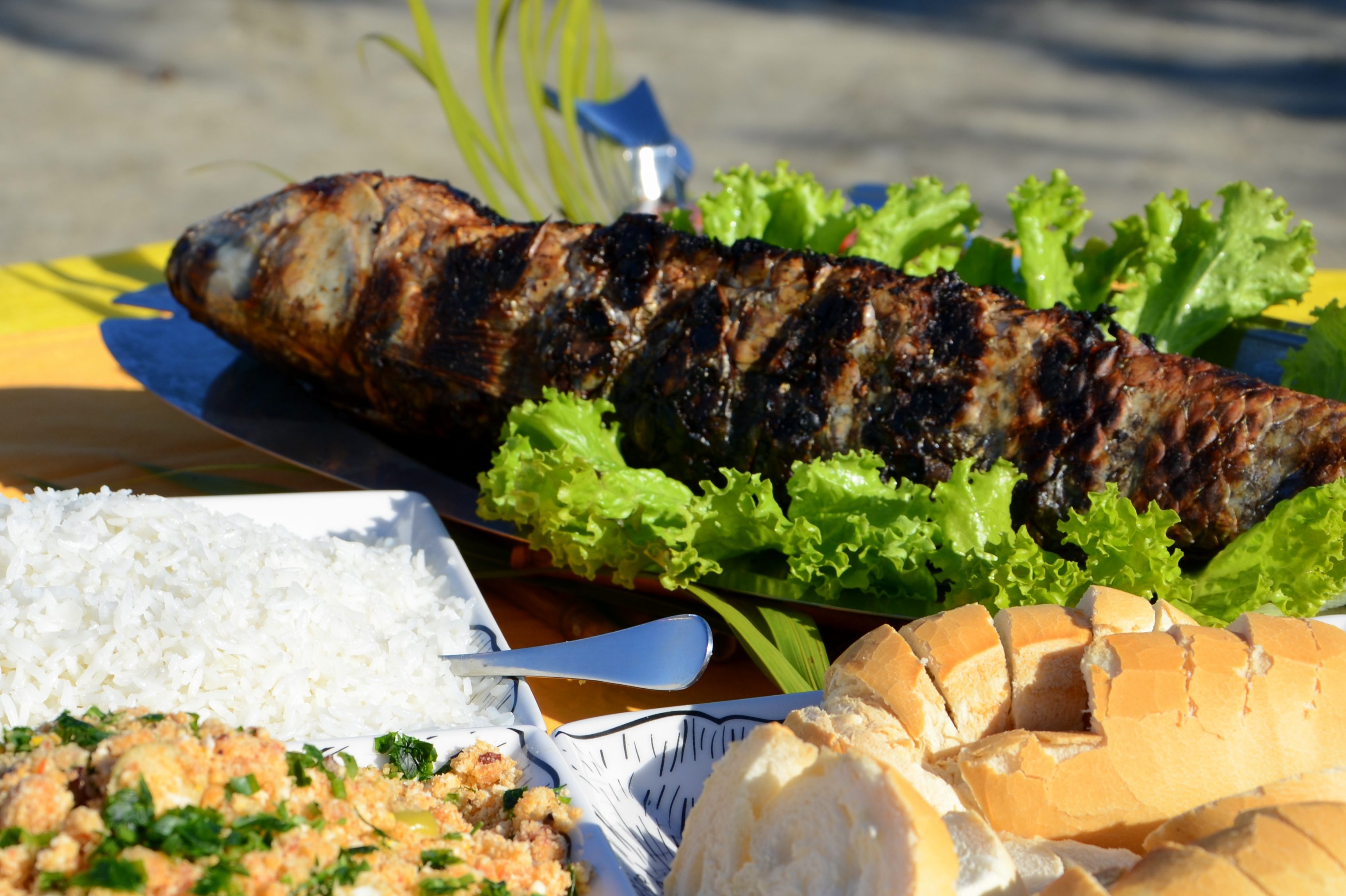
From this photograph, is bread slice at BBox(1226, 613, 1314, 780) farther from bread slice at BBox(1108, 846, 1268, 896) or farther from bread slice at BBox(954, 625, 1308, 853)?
bread slice at BBox(1108, 846, 1268, 896)

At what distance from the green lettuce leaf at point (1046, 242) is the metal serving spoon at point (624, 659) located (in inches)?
61.3

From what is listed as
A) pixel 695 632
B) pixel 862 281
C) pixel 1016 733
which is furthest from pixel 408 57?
pixel 1016 733

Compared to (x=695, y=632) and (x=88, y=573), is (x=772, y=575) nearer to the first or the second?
(x=695, y=632)

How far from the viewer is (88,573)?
1850 millimetres

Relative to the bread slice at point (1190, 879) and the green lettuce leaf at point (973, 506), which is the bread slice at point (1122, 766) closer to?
the bread slice at point (1190, 879)

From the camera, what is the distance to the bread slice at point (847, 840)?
117cm

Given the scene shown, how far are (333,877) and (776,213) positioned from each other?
2547mm

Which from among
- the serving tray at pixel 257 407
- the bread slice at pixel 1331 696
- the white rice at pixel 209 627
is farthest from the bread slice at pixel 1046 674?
the serving tray at pixel 257 407

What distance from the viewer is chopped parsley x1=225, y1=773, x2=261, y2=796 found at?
48.3 inches

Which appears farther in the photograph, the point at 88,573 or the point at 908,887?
the point at 88,573

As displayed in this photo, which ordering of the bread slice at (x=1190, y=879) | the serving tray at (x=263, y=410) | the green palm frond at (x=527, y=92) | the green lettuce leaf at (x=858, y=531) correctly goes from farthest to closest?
1. the green palm frond at (x=527, y=92)
2. the serving tray at (x=263, y=410)
3. the green lettuce leaf at (x=858, y=531)
4. the bread slice at (x=1190, y=879)

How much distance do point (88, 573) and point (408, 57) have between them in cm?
309

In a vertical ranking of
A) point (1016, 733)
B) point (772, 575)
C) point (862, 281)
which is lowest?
point (772, 575)

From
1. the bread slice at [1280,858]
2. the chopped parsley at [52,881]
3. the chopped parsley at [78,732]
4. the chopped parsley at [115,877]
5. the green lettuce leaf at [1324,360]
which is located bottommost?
the chopped parsley at [78,732]
